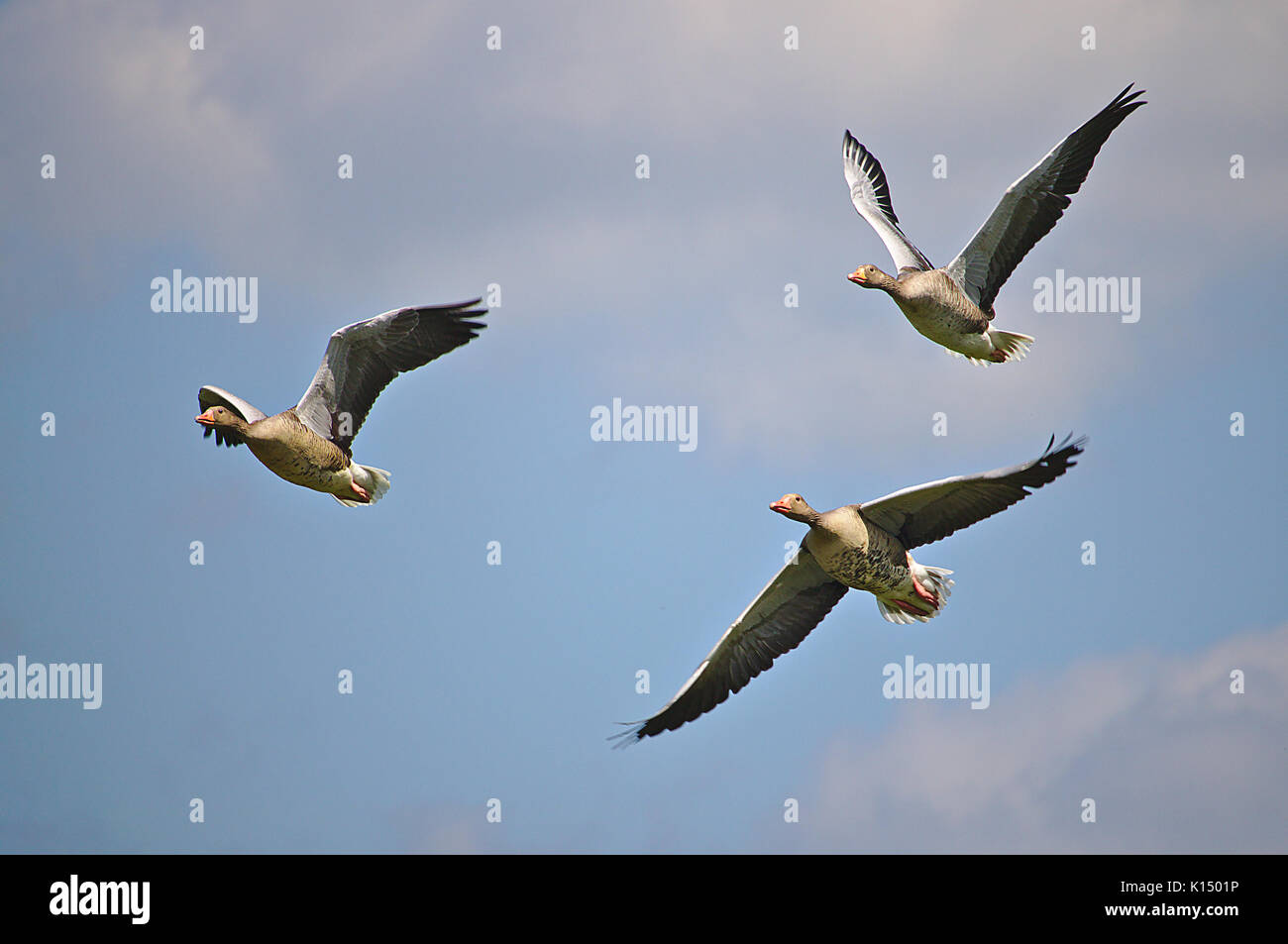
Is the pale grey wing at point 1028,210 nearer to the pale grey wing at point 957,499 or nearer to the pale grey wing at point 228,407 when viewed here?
the pale grey wing at point 957,499

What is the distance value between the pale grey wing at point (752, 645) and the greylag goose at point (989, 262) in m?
3.28

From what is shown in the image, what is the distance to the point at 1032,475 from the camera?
44.0 feet

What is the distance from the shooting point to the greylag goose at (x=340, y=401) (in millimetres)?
15336

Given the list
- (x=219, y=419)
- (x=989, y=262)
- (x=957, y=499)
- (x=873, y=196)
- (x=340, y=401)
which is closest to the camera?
(x=957, y=499)

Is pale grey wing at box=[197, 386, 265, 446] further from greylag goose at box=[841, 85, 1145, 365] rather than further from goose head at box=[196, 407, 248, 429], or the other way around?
greylag goose at box=[841, 85, 1145, 365]

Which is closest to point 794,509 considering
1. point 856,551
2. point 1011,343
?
point 856,551

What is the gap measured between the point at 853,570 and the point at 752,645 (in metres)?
1.86

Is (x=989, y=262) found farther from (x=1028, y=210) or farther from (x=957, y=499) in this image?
(x=957, y=499)

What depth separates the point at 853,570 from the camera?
47.0 ft

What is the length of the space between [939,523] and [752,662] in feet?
8.69

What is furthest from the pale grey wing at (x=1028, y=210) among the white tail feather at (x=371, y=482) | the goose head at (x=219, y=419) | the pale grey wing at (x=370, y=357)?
the goose head at (x=219, y=419)

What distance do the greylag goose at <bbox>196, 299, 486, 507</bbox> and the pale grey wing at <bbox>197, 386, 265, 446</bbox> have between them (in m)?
0.01

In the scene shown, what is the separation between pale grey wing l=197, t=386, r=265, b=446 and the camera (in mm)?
15523
